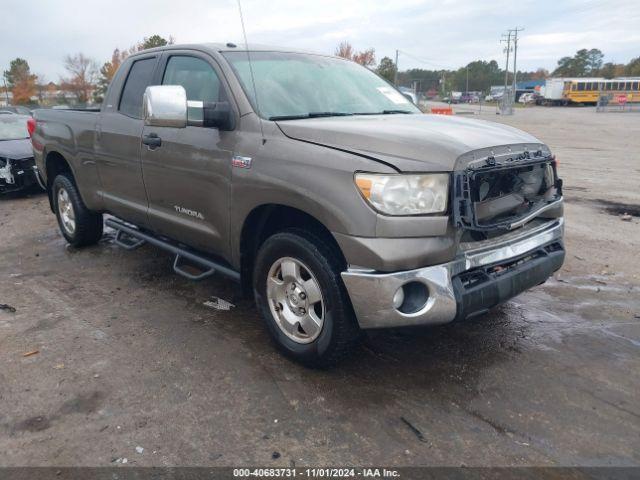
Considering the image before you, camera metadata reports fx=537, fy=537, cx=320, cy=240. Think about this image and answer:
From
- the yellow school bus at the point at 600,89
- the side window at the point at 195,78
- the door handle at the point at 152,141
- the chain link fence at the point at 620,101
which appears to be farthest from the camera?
the yellow school bus at the point at 600,89

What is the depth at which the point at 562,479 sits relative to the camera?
238cm

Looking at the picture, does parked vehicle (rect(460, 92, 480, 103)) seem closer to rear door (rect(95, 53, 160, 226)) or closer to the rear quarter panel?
the rear quarter panel

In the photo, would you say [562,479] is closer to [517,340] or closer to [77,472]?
[517,340]

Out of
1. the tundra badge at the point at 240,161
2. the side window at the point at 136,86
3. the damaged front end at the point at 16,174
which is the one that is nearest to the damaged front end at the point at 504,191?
the tundra badge at the point at 240,161

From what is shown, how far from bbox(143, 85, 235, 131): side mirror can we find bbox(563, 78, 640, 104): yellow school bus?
57.6 m

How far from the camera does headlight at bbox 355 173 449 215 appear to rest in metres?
2.74

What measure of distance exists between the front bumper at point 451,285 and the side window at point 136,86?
109 inches

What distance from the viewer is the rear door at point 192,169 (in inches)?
143

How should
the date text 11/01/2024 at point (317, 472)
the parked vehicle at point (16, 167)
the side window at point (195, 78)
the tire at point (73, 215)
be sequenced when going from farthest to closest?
the parked vehicle at point (16, 167) → the tire at point (73, 215) → the side window at point (195, 78) → the date text 11/01/2024 at point (317, 472)

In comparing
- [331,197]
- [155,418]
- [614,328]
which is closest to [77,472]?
[155,418]

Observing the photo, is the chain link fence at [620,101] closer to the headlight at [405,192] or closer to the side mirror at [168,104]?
the headlight at [405,192]

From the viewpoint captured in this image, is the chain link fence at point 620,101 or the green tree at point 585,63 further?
the green tree at point 585,63

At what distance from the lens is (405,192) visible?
2762mm

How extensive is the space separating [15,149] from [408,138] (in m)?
9.09
